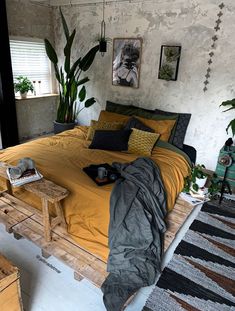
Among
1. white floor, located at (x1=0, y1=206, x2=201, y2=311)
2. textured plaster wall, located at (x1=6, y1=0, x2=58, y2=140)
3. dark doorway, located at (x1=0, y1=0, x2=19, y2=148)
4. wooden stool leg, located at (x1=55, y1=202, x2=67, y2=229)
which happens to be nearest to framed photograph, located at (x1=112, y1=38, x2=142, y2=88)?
textured plaster wall, located at (x1=6, y1=0, x2=58, y2=140)

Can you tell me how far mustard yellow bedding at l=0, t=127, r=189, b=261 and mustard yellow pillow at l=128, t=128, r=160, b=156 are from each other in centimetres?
13

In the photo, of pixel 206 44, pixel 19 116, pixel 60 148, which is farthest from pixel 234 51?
pixel 19 116

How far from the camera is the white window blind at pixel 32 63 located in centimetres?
418

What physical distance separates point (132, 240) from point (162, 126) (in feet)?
5.90

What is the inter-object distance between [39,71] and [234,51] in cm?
338

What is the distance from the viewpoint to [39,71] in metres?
4.62

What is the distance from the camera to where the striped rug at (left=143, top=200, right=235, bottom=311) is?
1.78 m

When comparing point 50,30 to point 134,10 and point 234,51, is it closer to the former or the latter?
point 134,10

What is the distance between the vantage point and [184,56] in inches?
136

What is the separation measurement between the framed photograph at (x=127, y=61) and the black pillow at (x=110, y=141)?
51.5 inches

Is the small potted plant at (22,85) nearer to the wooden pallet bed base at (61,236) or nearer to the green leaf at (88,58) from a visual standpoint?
the green leaf at (88,58)

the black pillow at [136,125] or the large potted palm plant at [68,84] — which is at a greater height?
the large potted palm plant at [68,84]

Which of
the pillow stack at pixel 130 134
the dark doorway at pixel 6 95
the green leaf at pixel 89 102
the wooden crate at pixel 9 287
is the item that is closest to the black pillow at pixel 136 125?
the pillow stack at pixel 130 134

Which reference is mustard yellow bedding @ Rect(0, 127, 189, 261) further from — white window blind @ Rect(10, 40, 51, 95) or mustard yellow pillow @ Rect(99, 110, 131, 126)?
white window blind @ Rect(10, 40, 51, 95)
